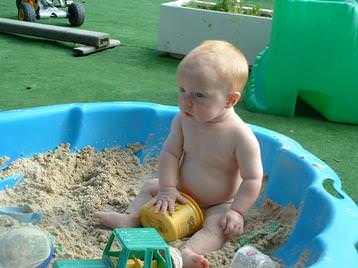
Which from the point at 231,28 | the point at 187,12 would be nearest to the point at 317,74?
the point at 231,28

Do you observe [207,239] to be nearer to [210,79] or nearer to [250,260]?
[250,260]

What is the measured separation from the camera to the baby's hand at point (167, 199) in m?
1.06

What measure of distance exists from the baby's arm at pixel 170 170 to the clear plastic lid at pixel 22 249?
0.28m

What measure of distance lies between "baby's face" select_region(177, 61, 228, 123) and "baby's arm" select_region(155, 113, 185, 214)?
105 mm

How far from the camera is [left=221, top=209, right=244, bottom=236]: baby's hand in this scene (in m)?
1.04

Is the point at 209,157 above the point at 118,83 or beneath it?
above

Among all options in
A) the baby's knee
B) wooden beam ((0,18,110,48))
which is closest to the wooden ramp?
wooden beam ((0,18,110,48))

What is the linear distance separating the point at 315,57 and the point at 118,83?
0.64 m

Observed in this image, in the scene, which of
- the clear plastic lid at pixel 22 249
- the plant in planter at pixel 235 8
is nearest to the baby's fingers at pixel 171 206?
the clear plastic lid at pixel 22 249

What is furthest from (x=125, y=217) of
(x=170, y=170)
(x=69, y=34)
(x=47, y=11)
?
(x=47, y=11)

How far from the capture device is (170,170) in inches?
44.7

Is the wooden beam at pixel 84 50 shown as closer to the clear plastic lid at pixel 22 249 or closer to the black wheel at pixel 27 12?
the black wheel at pixel 27 12

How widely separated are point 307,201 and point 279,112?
0.80 m

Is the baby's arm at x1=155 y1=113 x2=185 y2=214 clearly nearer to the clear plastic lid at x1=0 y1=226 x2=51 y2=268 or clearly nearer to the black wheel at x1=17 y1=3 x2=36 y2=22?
the clear plastic lid at x1=0 y1=226 x2=51 y2=268
